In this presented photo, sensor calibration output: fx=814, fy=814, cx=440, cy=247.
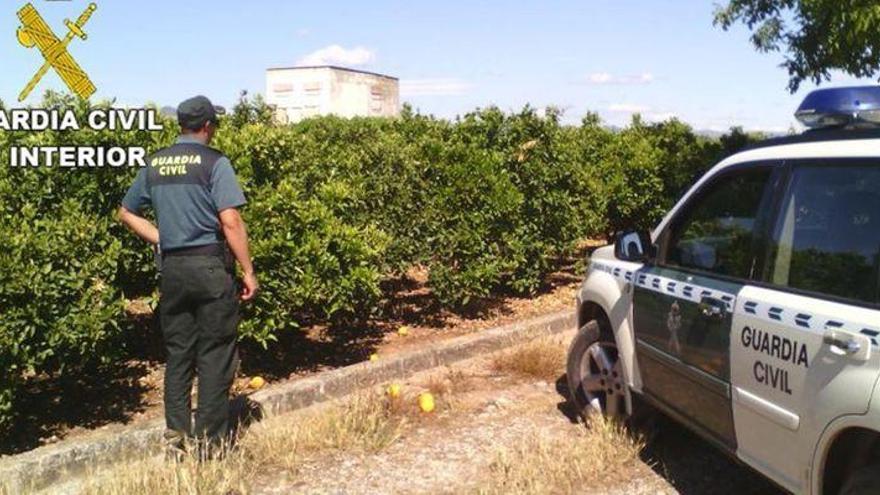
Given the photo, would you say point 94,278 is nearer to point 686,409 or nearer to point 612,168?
point 686,409

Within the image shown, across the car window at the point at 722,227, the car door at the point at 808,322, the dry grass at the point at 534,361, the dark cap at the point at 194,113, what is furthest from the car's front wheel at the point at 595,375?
the dark cap at the point at 194,113

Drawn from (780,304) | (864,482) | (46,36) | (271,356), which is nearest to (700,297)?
(780,304)

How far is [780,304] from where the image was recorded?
10.4ft

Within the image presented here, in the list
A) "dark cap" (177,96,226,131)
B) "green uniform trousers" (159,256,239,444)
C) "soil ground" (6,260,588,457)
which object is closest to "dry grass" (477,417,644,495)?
"green uniform trousers" (159,256,239,444)

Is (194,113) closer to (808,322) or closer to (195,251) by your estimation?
(195,251)

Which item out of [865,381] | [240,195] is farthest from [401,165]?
[865,381]

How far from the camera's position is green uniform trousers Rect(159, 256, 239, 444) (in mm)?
Answer: 4387

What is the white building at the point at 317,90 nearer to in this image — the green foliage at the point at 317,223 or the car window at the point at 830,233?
the green foliage at the point at 317,223

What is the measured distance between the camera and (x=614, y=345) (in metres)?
4.80

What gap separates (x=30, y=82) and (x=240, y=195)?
4.26m

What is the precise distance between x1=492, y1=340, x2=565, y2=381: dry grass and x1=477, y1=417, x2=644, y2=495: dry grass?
1463 mm

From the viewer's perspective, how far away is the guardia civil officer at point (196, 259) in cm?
434

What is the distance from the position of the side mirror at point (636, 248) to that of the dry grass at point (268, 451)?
1773mm

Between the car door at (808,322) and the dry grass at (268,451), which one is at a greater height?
the car door at (808,322)
